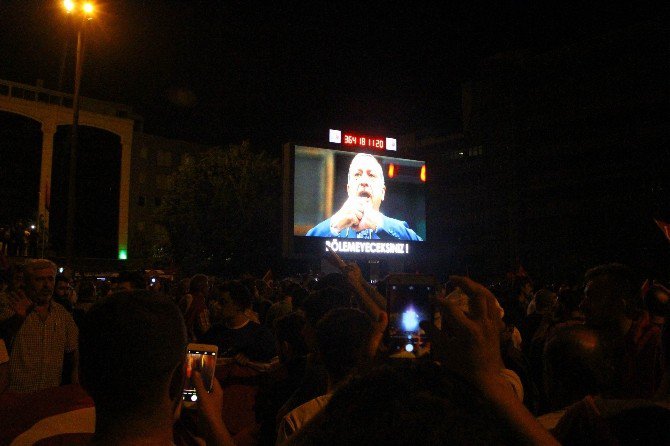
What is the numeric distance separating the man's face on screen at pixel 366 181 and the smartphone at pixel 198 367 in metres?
14.4

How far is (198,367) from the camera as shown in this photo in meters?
2.25

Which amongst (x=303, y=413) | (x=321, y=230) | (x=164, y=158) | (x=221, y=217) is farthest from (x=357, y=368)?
(x=164, y=158)

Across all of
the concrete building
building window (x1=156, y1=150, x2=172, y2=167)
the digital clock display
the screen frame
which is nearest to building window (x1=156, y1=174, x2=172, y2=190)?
building window (x1=156, y1=150, x2=172, y2=167)

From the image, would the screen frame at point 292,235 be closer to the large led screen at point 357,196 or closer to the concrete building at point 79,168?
the large led screen at point 357,196

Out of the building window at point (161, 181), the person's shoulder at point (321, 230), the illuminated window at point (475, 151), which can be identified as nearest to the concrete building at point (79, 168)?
the building window at point (161, 181)

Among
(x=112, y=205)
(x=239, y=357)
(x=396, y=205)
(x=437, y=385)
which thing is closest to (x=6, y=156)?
(x=112, y=205)

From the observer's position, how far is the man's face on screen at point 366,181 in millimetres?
16844

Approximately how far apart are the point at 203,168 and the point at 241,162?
2.49 m

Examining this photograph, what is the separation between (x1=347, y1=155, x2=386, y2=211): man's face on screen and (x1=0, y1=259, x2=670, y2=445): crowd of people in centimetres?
1049

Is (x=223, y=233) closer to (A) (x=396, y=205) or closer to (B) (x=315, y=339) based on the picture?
(A) (x=396, y=205)

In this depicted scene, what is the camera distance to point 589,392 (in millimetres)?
2543

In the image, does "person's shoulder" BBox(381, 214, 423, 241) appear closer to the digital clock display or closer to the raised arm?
the digital clock display

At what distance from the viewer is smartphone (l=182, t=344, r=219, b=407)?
2.13 metres

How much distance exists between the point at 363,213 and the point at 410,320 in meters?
13.6
